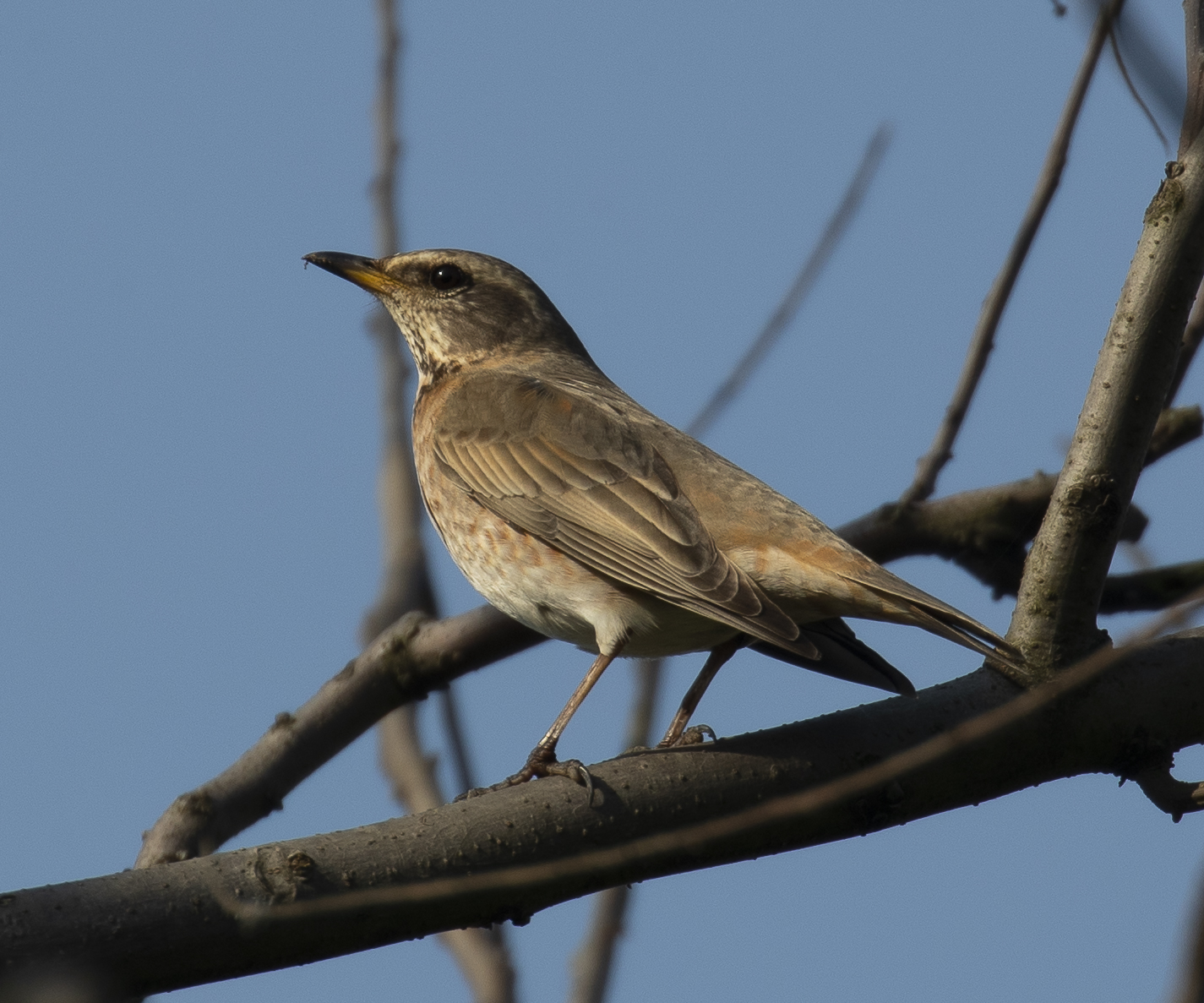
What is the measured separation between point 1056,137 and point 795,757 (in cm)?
251

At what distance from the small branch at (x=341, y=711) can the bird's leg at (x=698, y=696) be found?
2.86 ft

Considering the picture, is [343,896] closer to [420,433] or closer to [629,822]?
[629,822]

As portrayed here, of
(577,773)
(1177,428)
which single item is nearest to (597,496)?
(577,773)

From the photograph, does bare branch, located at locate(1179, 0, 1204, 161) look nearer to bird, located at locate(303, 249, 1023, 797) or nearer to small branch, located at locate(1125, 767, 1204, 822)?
bird, located at locate(303, 249, 1023, 797)

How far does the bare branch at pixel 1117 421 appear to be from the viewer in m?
4.41

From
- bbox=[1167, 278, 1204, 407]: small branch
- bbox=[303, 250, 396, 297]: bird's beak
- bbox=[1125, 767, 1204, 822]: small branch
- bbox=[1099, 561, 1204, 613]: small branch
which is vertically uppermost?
bbox=[303, 250, 396, 297]: bird's beak

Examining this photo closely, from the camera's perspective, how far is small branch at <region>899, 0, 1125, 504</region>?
16.8ft

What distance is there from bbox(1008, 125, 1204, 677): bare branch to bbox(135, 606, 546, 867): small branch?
241 centimetres

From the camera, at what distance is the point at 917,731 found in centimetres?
459

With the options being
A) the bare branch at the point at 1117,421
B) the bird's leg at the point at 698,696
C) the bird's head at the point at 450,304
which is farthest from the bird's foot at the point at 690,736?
the bird's head at the point at 450,304

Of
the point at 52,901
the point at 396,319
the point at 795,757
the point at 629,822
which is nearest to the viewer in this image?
the point at 52,901

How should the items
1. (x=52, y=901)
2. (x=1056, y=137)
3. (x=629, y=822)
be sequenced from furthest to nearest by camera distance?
1. (x=1056, y=137)
2. (x=629, y=822)
3. (x=52, y=901)

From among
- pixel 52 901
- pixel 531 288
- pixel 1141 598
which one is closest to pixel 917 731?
pixel 1141 598

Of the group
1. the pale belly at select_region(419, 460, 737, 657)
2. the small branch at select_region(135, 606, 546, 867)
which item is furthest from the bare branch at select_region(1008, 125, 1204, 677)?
the small branch at select_region(135, 606, 546, 867)
